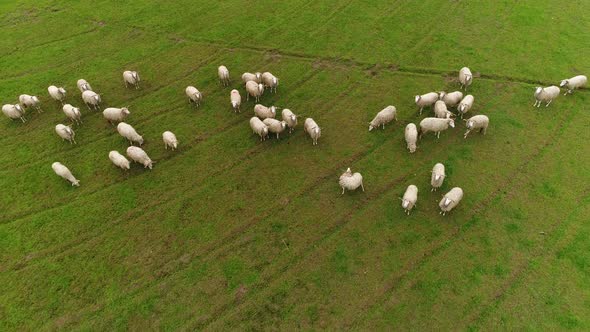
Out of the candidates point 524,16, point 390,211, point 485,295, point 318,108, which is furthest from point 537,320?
point 524,16

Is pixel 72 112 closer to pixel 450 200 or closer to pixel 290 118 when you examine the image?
pixel 290 118

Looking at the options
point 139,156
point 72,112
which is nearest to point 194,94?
point 139,156

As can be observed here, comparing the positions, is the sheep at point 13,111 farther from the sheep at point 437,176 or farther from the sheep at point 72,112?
the sheep at point 437,176

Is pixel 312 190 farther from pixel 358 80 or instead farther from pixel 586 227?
pixel 586 227

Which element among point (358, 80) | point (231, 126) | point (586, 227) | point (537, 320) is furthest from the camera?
point (358, 80)

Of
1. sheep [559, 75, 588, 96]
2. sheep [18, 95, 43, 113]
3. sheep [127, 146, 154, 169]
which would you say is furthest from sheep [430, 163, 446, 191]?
sheep [18, 95, 43, 113]

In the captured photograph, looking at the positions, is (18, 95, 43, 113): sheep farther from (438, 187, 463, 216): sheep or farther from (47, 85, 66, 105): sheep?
(438, 187, 463, 216): sheep
